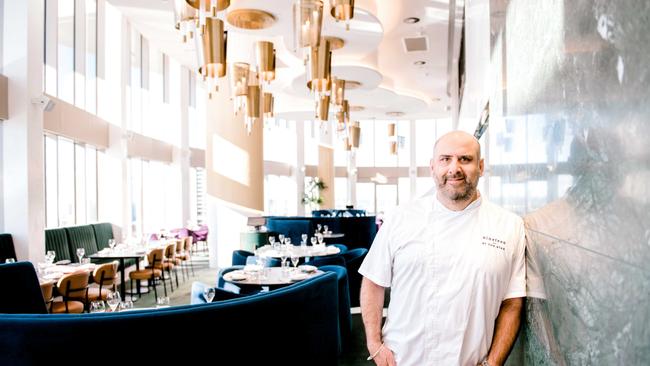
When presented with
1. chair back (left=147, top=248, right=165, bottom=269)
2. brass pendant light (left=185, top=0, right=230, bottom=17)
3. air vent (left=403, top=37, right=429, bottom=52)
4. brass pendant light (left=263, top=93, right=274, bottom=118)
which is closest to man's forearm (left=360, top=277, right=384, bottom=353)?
brass pendant light (left=185, top=0, right=230, bottom=17)

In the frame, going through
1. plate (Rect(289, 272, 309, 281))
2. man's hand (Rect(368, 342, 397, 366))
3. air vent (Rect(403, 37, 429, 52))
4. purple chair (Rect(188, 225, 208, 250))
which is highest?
air vent (Rect(403, 37, 429, 52))

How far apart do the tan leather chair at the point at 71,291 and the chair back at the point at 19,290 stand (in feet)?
4.66

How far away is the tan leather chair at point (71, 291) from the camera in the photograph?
496 cm

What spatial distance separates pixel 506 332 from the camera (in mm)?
1727

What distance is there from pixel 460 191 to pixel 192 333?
1236 mm

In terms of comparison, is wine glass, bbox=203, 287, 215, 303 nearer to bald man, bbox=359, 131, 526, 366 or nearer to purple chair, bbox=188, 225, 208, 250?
bald man, bbox=359, 131, 526, 366

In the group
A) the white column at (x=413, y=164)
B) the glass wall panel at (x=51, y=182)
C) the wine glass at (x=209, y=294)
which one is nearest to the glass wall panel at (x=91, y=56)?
the glass wall panel at (x=51, y=182)

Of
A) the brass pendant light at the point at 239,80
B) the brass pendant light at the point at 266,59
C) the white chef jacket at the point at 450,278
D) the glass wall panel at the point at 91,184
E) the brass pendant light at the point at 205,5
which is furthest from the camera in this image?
the glass wall panel at the point at 91,184

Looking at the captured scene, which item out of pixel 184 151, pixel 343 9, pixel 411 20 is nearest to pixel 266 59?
pixel 343 9

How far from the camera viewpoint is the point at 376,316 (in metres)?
2.03

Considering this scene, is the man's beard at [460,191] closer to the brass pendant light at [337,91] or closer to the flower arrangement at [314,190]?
the brass pendant light at [337,91]

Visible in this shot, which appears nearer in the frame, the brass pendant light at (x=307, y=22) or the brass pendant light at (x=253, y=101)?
the brass pendant light at (x=307, y=22)

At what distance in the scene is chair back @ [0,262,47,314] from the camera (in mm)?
3430

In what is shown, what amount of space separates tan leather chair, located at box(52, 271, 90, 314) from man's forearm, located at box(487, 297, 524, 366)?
4.68 metres
